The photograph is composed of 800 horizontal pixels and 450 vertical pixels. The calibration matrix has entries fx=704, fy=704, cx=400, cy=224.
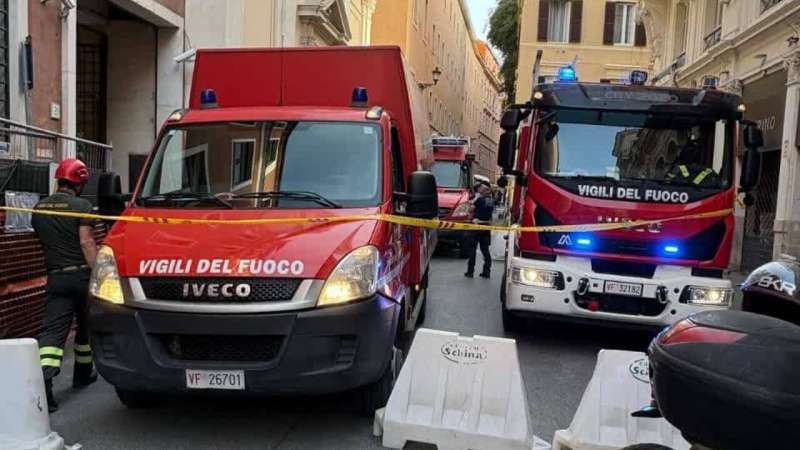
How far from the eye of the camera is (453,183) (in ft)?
55.4

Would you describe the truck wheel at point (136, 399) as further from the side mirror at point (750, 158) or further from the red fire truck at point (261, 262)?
the side mirror at point (750, 158)

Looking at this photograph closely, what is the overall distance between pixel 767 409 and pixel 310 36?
20.5m

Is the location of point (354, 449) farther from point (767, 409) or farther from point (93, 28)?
point (93, 28)

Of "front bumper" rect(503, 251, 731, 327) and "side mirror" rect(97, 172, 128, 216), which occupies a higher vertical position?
"side mirror" rect(97, 172, 128, 216)

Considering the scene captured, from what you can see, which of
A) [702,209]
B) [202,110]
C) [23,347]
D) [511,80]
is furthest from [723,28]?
[511,80]

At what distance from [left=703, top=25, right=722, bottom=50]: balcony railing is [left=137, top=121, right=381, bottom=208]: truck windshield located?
611 inches

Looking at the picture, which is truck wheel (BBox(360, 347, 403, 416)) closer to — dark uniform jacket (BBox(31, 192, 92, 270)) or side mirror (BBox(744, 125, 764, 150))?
dark uniform jacket (BBox(31, 192, 92, 270))

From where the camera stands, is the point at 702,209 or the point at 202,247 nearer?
the point at 202,247

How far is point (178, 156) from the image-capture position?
5.46m

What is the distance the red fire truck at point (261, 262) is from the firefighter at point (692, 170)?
2.87 metres

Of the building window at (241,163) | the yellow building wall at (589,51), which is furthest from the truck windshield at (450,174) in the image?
the yellow building wall at (589,51)

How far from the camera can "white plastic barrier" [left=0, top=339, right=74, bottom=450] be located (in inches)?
150

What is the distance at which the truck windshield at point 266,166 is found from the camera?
201 inches

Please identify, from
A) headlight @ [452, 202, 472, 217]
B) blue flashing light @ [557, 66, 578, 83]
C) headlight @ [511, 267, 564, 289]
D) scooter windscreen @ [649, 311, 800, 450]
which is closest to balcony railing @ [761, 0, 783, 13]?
headlight @ [452, 202, 472, 217]
